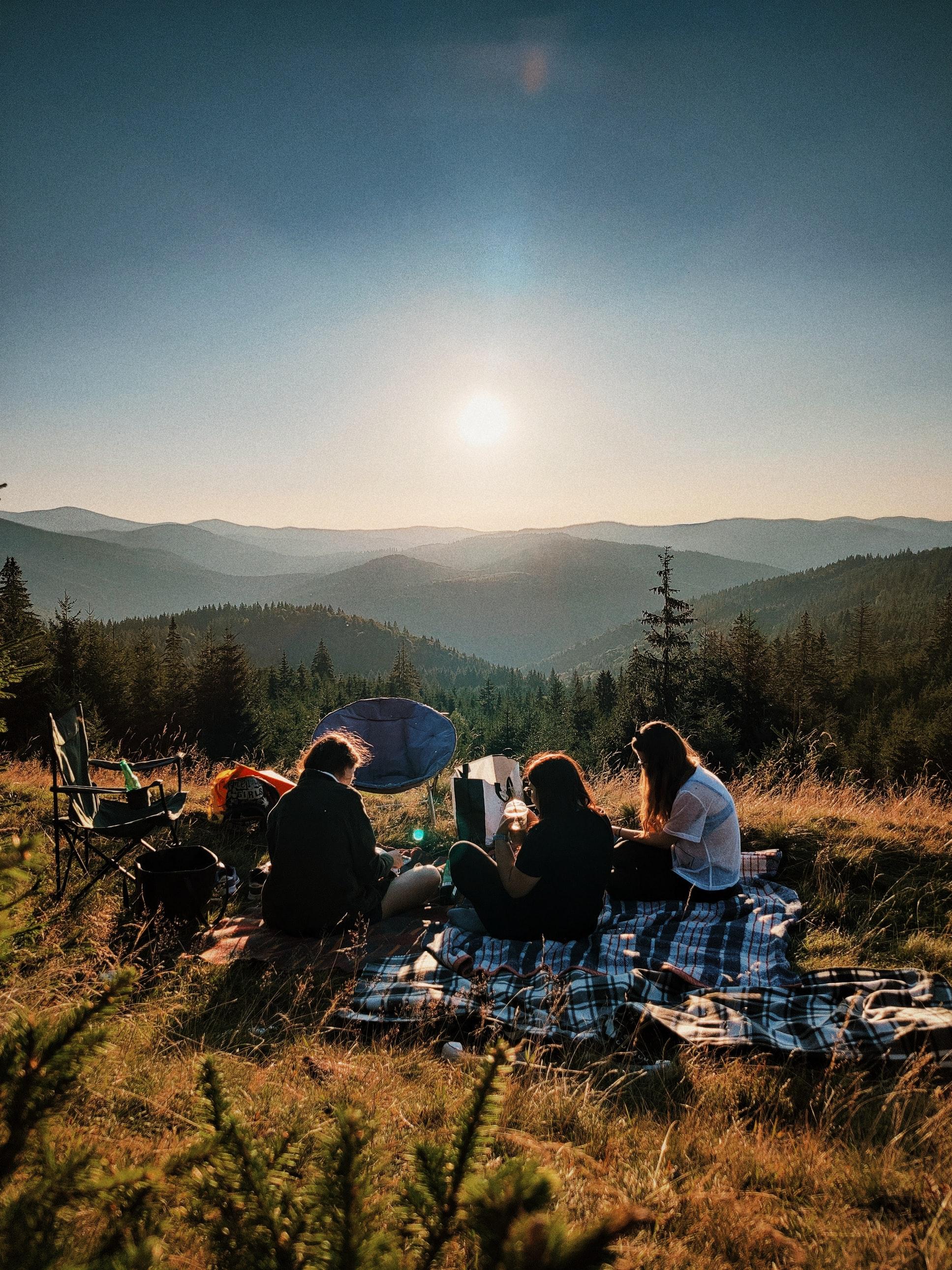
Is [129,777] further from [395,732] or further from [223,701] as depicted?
[223,701]

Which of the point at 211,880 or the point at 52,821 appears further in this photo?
the point at 52,821

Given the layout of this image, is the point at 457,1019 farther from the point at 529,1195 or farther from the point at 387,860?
the point at 529,1195

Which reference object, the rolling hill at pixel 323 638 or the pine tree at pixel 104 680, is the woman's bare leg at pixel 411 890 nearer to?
the pine tree at pixel 104 680

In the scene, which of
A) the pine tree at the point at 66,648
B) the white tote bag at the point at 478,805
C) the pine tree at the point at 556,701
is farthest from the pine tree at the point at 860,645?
the white tote bag at the point at 478,805

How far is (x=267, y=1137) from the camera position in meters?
1.45

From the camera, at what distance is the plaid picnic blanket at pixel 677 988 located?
Result: 8.38ft

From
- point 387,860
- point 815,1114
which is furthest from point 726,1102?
point 387,860

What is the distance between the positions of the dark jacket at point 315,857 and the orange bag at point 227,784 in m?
2.03

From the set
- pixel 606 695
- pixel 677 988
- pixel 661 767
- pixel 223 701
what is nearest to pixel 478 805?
pixel 661 767

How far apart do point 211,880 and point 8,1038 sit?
368 cm

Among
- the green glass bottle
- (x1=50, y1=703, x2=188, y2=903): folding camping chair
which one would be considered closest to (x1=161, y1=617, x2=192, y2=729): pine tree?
(x1=50, y1=703, x2=188, y2=903): folding camping chair

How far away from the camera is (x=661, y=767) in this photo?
4.14 metres

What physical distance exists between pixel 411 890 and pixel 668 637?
70.5 feet

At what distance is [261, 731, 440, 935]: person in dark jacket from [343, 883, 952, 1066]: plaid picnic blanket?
426mm
